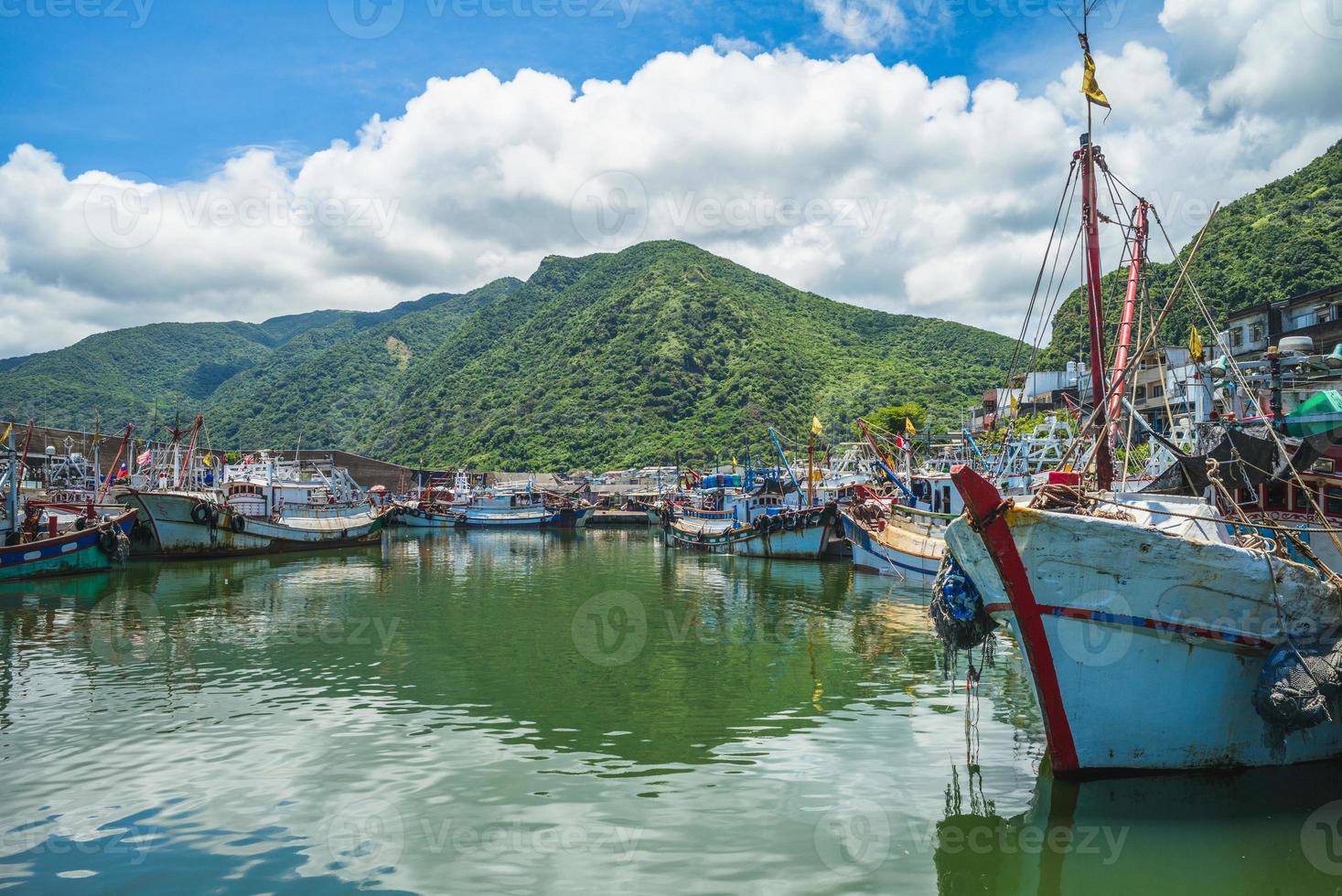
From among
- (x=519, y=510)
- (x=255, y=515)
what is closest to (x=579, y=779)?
(x=255, y=515)

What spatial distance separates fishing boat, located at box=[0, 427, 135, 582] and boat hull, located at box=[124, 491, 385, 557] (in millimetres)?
3994

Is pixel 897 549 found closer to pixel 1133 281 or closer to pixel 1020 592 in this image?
pixel 1133 281

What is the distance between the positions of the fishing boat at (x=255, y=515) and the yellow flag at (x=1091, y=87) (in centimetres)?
4199

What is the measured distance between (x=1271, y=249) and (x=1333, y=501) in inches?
2142

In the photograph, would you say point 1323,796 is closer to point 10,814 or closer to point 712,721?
point 712,721

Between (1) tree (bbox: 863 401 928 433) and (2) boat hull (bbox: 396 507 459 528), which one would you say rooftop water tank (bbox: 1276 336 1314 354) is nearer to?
(1) tree (bbox: 863 401 928 433)

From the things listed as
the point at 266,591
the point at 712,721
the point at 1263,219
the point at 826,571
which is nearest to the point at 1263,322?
the point at 1263,219

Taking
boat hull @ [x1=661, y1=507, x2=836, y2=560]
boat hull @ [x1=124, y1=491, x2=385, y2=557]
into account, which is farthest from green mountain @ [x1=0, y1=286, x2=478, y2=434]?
boat hull @ [x1=661, y1=507, x2=836, y2=560]

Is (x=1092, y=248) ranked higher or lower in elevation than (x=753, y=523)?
higher

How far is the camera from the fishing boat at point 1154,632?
9.38 meters

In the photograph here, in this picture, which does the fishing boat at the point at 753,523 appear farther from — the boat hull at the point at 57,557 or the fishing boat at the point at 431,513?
the boat hull at the point at 57,557

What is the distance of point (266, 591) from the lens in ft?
102

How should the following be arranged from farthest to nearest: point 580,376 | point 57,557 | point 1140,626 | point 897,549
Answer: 1. point 580,376
2. point 897,549
3. point 57,557
4. point 1140,626

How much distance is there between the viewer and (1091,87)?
1387 cm
